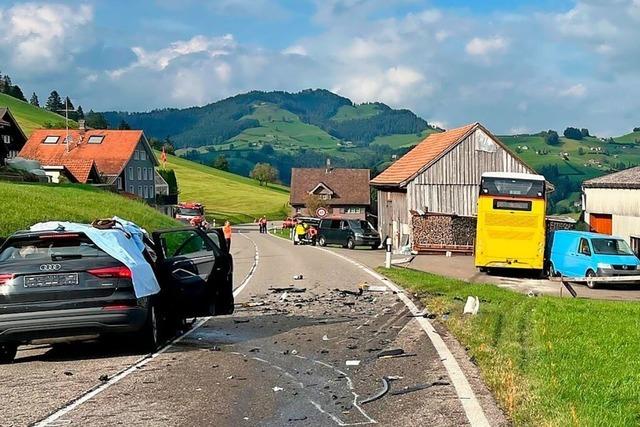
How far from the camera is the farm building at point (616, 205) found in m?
38.1

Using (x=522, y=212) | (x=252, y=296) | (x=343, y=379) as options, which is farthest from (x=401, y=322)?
(x=522, y=212)

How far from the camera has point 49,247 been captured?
10109 mm

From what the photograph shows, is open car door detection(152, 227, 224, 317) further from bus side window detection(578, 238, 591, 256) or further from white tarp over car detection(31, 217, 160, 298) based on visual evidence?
bus side window detection(578, 238, 591, 256)

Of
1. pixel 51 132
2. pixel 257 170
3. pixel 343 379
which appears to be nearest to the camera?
pixel 343 379

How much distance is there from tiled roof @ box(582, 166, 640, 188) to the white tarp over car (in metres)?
31.4

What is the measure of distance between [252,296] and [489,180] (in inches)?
567

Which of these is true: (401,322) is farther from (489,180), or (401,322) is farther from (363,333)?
(489,180)

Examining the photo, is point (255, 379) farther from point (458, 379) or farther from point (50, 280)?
point (50, 280)

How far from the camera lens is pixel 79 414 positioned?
7.16 metres

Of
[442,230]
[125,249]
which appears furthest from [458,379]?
[442,230]

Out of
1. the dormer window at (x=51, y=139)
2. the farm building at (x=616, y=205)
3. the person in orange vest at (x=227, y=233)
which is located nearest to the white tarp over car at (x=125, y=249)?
the person in orange vest at (x=227, y=233)

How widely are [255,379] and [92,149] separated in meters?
95.9

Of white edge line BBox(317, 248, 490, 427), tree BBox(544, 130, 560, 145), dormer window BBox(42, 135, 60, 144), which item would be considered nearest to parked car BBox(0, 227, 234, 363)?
white edge line BBox(317, 248, 490, 427)

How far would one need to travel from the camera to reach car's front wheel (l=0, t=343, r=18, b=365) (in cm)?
1022
